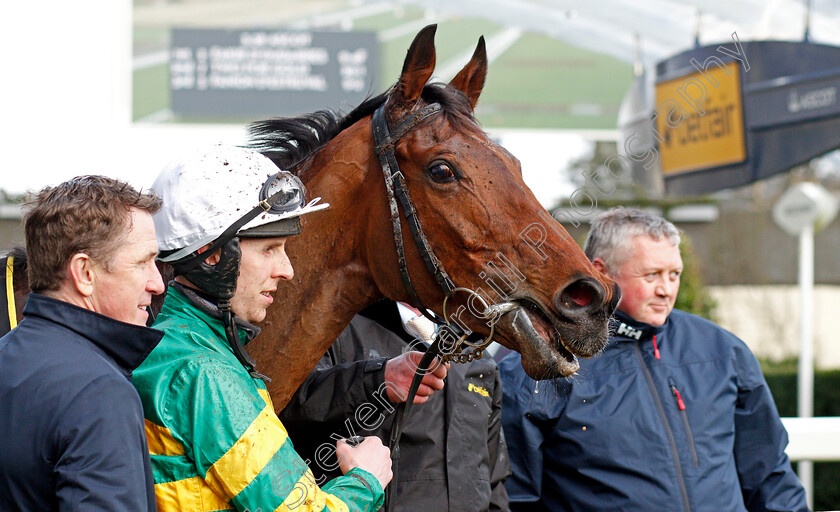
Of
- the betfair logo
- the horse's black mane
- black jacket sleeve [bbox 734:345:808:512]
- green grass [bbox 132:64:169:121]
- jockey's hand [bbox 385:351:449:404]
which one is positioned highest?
green grass [bbox 132:64:169:121]

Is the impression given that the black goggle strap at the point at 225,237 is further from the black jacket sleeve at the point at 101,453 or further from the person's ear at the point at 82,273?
the black jacket sleeve at the point at 101,453

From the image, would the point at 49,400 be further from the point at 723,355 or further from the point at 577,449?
the point at 723,355

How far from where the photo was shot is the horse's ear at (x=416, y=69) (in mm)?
2070

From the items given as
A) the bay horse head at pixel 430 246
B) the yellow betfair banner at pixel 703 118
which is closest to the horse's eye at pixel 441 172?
the bay horse head at pixel 430 246

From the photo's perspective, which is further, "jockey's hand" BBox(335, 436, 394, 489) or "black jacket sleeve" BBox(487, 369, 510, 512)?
"black jacket sleeve" BBox(487, 369, 510, 512)

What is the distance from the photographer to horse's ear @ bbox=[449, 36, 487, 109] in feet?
7.69

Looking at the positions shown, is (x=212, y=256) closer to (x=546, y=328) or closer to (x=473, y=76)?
(x=546, y=328)

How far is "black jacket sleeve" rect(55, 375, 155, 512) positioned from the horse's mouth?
935 mm

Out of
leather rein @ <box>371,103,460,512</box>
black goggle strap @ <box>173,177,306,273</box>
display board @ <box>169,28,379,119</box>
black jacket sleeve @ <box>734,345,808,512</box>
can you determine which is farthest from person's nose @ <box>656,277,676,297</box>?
display board @ <box>169,28,379,119</box>

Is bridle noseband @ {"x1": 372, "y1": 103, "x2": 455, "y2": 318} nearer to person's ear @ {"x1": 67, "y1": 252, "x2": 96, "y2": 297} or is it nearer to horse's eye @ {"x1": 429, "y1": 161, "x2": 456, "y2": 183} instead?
horse's eye @ {"x1": 429, "y1": 161, "x2": 456, "y2": 183}

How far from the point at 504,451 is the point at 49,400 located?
1575 millimetres

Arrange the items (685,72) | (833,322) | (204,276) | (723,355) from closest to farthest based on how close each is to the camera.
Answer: (204,276)
(723,355)
(685,72)
(833,322)

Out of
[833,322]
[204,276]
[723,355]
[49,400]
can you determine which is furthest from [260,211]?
[833,322]

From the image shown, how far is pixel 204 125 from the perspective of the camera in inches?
455
